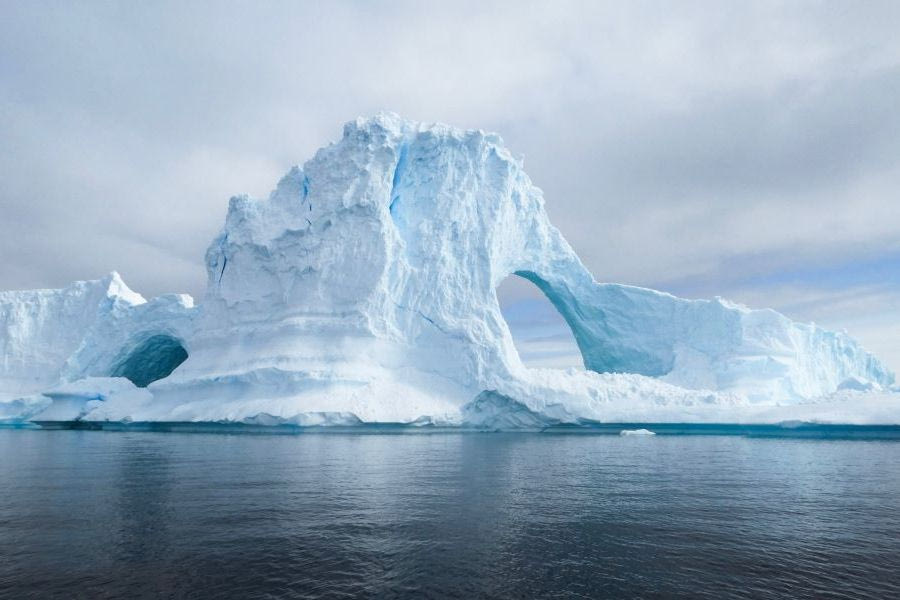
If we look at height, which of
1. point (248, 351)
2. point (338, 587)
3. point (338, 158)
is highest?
point (338, 158)

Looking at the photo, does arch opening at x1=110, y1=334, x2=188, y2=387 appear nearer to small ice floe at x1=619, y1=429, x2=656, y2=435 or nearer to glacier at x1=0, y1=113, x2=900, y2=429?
glacier at x1=0, y1=113, x2=900, y2=429

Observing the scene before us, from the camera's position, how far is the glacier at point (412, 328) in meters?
21.5

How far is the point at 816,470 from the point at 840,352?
87.9ft

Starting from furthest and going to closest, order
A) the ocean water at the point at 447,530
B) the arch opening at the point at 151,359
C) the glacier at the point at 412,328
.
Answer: the arch opening at the point at 151,359 → the glacier at the point at 412,328 → the ocean water at the point at 447,530

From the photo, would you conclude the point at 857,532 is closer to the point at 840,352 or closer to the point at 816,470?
the point at 816,470

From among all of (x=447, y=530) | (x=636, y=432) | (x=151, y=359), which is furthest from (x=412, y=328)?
(x=151, y=359)

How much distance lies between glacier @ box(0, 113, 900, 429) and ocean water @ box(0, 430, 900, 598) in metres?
9.17

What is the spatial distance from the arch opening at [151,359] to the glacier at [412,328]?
41.1 inches

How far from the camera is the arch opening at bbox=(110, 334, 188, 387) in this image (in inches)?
1270

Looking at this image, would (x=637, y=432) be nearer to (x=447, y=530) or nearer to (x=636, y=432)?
(x=636, y=432)

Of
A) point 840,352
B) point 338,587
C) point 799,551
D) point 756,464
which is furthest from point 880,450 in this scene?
point 840,352

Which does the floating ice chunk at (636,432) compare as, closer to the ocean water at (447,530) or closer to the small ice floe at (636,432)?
the small ice floe at (636,432)

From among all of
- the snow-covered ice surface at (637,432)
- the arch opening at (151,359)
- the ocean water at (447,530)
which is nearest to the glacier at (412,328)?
the arch opening at (151,359)

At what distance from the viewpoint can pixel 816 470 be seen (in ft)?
38.0
